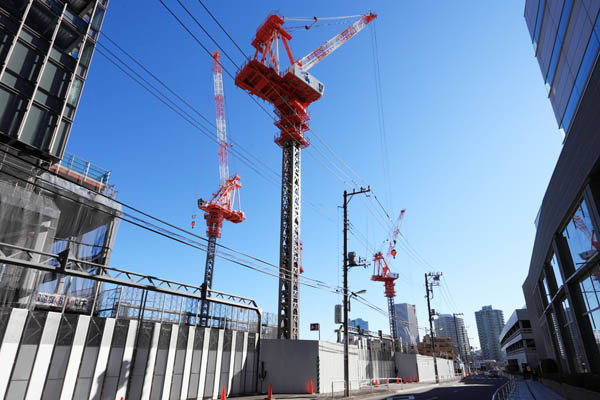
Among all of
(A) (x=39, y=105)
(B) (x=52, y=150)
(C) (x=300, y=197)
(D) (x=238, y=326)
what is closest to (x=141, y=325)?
(D) (x=238, y=326)

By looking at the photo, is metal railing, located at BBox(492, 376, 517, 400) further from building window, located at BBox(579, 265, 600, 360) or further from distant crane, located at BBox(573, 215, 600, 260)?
distant crane, located at BBox(573, 215, 600, 260)

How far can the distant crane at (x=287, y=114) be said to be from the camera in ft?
103

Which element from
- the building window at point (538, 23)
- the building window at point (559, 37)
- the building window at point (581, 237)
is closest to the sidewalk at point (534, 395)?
the building window at point (581, 237)

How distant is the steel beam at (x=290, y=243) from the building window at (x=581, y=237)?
18732mm

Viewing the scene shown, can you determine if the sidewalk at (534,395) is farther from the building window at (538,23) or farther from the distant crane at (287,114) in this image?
the building window at (538,23)

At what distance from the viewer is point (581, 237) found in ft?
57.1

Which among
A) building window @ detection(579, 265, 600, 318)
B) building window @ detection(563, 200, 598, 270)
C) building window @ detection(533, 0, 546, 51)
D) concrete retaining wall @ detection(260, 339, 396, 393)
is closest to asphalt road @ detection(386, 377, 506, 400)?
concrete retaining wall @ detection(260, 339, 396, 393)

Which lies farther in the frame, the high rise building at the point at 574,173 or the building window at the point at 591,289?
the building window at the point at 591,289

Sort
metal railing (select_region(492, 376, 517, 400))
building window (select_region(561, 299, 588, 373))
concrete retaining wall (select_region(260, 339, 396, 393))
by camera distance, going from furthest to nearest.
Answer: concrete retaining wall (select_region(260, 339, 396, 393)), building window (select_region(561, 299, 588, 373)), metal railing (select_region(492, 376, 517, 400))

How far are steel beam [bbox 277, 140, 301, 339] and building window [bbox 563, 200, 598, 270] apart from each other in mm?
18732

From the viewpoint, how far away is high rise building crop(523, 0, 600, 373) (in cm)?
1407

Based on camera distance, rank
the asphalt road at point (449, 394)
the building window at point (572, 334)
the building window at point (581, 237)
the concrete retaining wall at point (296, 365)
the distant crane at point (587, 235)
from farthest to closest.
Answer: the concrete retaining wall at point (296, 365) → the building window at point (572, 334) → the asphalt road at point (449, 394) → the building window at point (581, 237) → the distant crane at point (587, 235)

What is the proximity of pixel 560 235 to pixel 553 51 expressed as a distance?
43.5 feet

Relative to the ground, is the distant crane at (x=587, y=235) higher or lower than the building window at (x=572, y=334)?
higher
